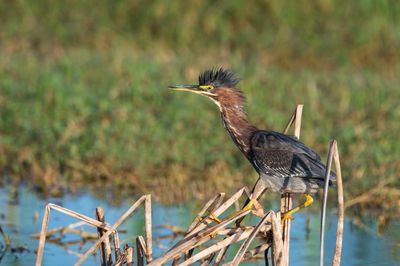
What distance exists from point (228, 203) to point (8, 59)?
7442 millimetres

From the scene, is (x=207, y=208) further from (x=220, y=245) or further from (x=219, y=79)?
(x=219, y=79)

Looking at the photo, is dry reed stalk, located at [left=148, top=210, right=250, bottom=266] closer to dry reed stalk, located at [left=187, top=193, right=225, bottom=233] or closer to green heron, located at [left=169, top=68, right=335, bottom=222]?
dry reed stalk, located at [left=187, top=193, right=225, bottom=233]

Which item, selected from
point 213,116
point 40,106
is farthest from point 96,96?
point 213,116

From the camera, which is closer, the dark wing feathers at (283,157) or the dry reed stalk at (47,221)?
the dry reed stalk at (47,221)

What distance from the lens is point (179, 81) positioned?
454 inches

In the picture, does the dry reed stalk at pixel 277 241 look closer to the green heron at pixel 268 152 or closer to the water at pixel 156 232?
the green heron at pixel 268 152

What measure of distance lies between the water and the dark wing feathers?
1031 mm

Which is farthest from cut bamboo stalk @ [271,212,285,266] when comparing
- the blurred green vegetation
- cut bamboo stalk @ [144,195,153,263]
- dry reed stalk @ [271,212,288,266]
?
the blurred green vegetation

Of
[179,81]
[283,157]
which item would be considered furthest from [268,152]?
[179,81]

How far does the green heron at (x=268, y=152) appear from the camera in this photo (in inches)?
248

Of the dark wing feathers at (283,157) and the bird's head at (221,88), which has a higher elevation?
the bird's head at (221,88)

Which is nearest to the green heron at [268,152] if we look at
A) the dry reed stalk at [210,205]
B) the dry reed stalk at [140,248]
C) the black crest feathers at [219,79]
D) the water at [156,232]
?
the black crest feathers at [219,79]

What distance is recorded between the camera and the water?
24.1 feet

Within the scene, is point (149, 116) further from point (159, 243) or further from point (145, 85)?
point (159, 243)
